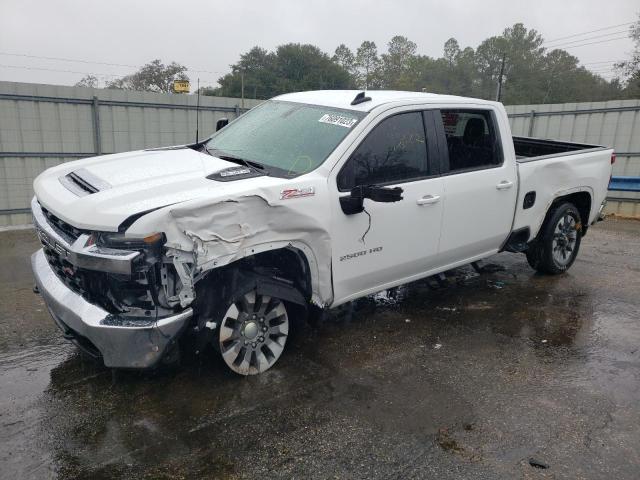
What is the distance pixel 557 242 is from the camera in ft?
19.9

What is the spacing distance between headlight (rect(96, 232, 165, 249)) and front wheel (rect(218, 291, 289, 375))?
707mm

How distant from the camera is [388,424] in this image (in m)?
3.22

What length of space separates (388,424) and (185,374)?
1.48m

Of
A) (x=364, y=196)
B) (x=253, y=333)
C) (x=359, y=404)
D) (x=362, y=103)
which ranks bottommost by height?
(x=359, y=404)

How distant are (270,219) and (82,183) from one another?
50.4 inches

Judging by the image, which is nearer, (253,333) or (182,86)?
(253,333)

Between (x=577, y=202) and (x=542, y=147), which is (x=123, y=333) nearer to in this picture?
(x=577, y=202)

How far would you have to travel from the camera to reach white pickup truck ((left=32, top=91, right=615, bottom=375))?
302cm

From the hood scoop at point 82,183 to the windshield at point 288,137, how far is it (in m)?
1.04

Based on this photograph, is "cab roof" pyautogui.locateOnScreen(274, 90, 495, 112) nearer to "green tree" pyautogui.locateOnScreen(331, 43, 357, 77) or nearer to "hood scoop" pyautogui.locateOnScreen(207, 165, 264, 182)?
"hood scoop" pyautogui.locateOnScreen(207, 165, 264, 182)

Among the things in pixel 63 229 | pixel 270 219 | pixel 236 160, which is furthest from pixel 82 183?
pixel 270 219

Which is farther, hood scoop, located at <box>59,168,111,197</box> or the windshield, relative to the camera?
the windshield

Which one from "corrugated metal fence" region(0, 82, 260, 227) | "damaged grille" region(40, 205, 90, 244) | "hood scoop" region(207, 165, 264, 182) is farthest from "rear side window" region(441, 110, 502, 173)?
"corrugated metal fence" region(0, 82, 260, 227)

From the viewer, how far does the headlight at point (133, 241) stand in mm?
2893
